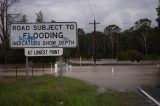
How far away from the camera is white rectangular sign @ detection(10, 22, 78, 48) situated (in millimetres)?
14141

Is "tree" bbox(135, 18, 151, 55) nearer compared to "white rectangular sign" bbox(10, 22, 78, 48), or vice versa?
"white rectangular sign" bbox(10, 22, 78, 48)

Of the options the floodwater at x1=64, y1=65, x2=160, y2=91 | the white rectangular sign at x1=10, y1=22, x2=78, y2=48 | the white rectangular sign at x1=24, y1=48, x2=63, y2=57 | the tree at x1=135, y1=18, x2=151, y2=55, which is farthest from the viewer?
the tree at x1=135, y1=18, x2=151, y2=55

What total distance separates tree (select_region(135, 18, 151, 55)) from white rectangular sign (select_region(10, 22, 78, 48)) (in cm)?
12161

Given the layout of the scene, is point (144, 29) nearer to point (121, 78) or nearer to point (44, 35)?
point (121, 78)

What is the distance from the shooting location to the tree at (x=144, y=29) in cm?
14023

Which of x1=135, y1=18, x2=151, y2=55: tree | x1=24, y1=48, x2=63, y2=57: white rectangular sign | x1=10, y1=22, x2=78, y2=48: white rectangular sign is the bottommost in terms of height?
x1=24, y1=48, x2=63, y2=57: white rectangular sign

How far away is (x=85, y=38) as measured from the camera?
176625mm

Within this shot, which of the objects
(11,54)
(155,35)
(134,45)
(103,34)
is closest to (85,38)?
(103,34)

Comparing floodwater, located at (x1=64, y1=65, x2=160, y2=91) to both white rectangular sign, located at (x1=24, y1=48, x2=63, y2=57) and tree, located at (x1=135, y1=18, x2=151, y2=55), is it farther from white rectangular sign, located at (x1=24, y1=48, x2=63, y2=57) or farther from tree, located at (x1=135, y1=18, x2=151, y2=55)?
tree, located at (x1=135, y1=18, x2=151, y2=55)

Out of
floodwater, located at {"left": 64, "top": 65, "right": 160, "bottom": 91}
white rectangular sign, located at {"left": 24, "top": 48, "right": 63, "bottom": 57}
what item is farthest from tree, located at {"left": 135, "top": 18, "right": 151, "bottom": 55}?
white rectangular sign, located at {"left": 24, "top": 48, "right": 63, "bottom": 57}

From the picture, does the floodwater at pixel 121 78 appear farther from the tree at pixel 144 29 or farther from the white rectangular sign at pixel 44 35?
the tree at pixel 144 29

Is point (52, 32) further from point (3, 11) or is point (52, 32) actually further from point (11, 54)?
point (11, 54)

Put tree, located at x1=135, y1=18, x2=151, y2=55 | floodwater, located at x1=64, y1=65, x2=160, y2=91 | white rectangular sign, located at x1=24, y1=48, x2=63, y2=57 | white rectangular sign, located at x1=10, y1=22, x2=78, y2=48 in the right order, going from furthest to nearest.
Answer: tree, located at x1=135, y1=18, x2=151, y2=55, floodwater, located at x1=64, y1=65, x2=160, y2=91, white rectangular sign, located at x1=24, y1=48, x2=63, y2=57, white rectangular sign, located at x1=10, y1=22, x2=78, y2=48

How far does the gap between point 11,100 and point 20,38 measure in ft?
7.22
